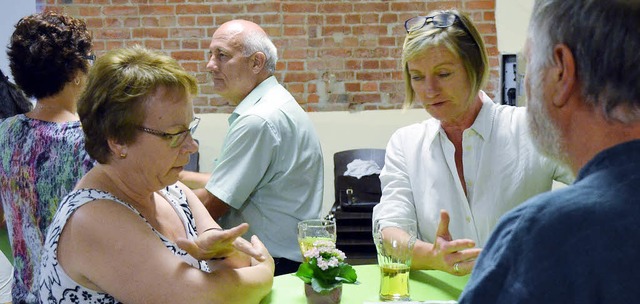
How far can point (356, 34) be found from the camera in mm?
5129

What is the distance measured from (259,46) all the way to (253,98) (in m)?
0.28

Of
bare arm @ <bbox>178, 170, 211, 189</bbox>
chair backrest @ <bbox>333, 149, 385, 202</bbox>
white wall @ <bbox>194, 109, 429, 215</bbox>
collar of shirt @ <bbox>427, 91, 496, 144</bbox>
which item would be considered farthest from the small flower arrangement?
white wall @ <bbox>194, 109, 429, 215</bbox>

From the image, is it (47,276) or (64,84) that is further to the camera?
(64,84)

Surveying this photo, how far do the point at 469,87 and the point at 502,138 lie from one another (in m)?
0.19

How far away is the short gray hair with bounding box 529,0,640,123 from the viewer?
0.92 metres

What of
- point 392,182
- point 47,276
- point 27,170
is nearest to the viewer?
point 47,276

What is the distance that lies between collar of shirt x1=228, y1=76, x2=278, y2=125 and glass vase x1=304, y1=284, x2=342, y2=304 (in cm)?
120

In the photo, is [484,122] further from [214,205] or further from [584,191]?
[584,191]

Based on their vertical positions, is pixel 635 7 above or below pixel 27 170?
above

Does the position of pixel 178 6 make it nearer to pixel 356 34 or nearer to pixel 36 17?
pixel 356 34

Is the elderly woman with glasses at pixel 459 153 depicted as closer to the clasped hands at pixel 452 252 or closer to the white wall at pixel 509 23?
the clasped hands at pixel 452 252

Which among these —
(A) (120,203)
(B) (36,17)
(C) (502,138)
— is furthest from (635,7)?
(B) (36,17)

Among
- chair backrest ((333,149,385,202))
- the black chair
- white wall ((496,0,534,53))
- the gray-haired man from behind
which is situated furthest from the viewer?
white wall ((496,0,534,53))

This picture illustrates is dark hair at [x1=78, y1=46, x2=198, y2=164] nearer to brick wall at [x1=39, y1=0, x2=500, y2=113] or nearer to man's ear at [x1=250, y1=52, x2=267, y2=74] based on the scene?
man's ear at [x1=250, y1=52, x2=267, y2=74]
